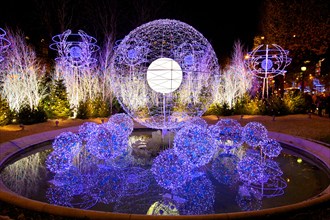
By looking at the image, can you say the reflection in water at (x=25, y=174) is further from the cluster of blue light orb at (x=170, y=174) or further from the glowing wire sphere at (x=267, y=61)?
the glowing wire sphere at (x=267, y=61)

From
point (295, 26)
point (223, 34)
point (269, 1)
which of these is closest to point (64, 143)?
point (295, 26)

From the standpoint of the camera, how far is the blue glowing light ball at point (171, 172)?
504 cm

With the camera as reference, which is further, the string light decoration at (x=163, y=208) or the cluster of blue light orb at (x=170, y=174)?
the cluster of blue light orb at (x=170, y=174)

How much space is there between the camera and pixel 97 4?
73.9 feet

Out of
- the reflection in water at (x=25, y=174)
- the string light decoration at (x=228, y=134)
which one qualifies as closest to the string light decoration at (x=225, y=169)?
the string light decoration at (x=228, y=134)

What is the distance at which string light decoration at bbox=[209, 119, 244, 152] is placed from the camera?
24.2 ft

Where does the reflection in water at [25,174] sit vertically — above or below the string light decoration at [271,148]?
below

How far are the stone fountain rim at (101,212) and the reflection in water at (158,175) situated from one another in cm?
66

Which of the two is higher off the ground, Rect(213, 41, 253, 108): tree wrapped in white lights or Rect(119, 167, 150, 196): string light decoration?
Rect(213, 41, 253, 108): tree wrapped in white lights

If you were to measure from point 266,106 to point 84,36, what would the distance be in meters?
9.74

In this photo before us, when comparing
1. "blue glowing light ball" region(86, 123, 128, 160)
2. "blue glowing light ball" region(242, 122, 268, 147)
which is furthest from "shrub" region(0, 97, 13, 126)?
"blue glowing light ball" region(242, 122, 268, 147)

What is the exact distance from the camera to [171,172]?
5.21 meters

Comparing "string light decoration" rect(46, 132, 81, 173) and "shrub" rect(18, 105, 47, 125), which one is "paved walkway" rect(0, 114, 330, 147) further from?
"string light decoration" rect(46, 132, 81, 173)

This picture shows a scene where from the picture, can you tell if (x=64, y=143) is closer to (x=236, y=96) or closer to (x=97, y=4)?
(x=236, y=96)
